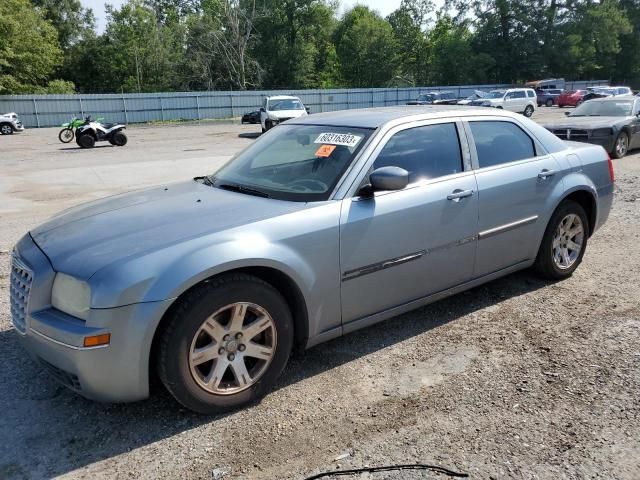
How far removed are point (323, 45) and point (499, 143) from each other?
229 feet

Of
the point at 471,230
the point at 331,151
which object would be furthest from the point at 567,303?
the point at 331,151

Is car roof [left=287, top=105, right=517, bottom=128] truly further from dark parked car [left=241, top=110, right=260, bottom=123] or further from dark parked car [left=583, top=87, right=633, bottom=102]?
dark parked car [left=583, top=87, right=633, bottom=102]

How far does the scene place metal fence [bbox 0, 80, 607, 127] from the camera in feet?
116

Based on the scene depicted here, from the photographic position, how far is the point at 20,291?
297 cm

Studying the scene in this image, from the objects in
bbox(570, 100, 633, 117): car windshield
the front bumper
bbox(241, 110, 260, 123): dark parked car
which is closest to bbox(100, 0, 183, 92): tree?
bbox(241, 110, 260, 123): dark parked car

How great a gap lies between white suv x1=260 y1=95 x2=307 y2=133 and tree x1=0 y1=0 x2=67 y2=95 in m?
26.9

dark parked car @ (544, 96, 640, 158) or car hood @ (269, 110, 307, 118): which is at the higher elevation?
car hood @ (269, 110, 307, 118)

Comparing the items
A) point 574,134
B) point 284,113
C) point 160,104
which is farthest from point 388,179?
point 160,104

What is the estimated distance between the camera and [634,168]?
11445mm

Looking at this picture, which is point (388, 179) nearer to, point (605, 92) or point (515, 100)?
point (515, 100)

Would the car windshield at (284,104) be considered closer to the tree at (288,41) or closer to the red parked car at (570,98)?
the red parked car at (570,98)

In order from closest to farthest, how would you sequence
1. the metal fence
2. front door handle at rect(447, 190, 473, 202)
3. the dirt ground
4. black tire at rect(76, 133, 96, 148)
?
the dirt ground → front door handle at rect(447, 190, 473, 202) → black tire at rect(76, 133, 96, 148) → the metal fence

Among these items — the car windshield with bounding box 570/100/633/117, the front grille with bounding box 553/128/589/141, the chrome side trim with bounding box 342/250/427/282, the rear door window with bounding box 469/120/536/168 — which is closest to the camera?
the chrome side trim with bounding box 342/250/427/282

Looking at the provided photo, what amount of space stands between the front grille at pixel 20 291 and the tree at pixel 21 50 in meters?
44.6
